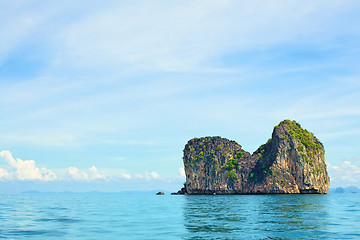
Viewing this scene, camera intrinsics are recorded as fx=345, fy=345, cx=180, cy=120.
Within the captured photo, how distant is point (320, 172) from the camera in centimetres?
18000

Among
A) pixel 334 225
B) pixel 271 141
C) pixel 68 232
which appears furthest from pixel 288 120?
pixel 68 232

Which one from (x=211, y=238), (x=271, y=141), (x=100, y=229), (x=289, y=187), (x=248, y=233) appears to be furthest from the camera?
(x=271, y=141)

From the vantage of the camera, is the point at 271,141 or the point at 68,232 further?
the point at 271,141

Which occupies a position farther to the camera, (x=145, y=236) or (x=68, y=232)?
(x=68, y=232)

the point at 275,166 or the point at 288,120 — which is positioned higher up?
the point at 288,120

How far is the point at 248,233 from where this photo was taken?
94.0ft

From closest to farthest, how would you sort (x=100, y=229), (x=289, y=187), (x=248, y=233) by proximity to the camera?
(x=248, y=233), (x=100, y=229), (x=289, y=187)

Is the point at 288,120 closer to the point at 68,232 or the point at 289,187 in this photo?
the point at 289,187

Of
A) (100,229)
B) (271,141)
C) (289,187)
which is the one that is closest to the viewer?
(100,229)

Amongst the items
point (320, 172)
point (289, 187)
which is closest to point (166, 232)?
point (289, 187)

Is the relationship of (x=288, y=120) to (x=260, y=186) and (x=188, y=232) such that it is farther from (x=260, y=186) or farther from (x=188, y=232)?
(x=188, y=232)

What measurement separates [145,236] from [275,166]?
161 metres

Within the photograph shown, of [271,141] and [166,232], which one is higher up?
[271,141]

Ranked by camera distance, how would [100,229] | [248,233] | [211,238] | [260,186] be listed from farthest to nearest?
[260,186]
[100,229]
[248,233]
[211,238]
